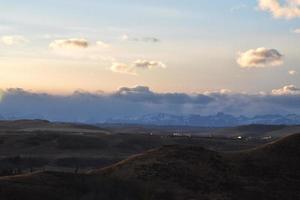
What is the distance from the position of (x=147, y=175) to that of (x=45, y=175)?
32.2ft

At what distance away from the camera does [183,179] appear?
5991 cm

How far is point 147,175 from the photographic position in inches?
2346

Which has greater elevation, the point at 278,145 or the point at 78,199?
the point at 278,145

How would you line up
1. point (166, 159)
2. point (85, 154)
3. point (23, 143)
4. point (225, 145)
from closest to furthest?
point (166, 159), point (85, 154), point (23, 143), point (225, 145)

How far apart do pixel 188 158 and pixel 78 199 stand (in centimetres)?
1836

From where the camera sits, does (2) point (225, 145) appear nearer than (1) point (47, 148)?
No

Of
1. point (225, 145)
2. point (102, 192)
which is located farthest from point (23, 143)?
point (102, 192)

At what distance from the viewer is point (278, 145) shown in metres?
71.6

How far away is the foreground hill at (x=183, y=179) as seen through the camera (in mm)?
51688

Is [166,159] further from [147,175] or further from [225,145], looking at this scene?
[225,145]

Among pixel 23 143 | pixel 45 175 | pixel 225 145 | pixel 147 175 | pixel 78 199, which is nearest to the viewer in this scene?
pixel 78 199

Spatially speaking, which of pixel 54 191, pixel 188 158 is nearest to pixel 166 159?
pixel 188 158

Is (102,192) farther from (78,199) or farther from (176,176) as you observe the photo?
(176,176)

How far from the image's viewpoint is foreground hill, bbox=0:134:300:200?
51688 mm
